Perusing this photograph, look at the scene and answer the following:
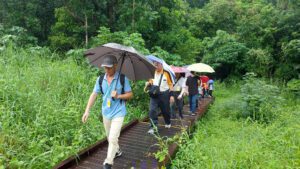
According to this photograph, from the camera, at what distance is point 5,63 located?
24.2ft

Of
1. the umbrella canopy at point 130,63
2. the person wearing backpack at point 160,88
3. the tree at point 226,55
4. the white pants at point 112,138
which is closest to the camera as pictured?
the white pants at point 112,138

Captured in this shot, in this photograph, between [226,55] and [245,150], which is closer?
[245,150]

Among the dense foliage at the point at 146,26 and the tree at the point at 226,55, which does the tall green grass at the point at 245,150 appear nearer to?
the dense foliage at the point at 146,26

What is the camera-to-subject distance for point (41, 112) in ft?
18.1

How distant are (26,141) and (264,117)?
7.17 m

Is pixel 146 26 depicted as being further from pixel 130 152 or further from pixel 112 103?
pixel 112 103

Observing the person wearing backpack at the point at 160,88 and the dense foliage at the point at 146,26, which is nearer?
the person wearing backpack at the point at 160,88

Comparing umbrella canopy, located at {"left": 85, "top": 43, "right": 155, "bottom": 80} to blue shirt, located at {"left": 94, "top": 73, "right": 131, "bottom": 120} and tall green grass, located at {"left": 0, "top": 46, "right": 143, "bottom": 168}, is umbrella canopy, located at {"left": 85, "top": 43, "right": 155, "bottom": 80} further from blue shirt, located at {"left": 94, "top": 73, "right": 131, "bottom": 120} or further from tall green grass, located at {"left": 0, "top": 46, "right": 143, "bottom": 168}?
tall green grass, located at {"left": 0, "top": 46, "right": 143, "bottom": 168}

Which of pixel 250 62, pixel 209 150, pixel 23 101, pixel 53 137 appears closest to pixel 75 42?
pixel 23 101

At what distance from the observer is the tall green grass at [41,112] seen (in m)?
4.54

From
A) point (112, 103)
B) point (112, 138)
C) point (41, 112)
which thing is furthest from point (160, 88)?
point (41, 112)

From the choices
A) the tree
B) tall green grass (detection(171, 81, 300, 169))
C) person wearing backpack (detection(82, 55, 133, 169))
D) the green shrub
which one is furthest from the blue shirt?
the tree

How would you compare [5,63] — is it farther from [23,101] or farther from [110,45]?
[110,45]

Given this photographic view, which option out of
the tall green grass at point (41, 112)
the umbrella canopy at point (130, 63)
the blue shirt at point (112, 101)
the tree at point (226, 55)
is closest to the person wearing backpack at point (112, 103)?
the blue shirt at point (112, 101)
